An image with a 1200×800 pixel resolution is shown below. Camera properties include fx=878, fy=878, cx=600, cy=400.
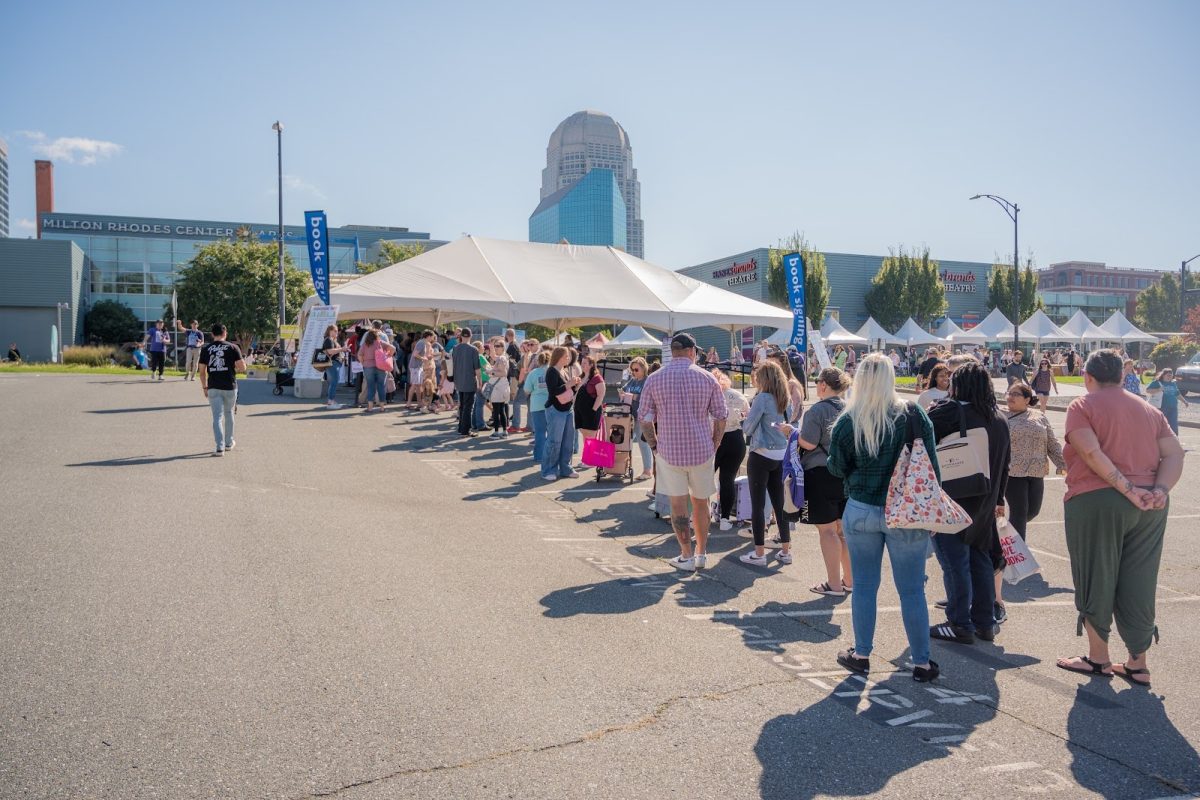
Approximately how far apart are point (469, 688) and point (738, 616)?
7.30 feet

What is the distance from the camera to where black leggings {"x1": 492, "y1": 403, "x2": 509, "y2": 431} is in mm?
16281

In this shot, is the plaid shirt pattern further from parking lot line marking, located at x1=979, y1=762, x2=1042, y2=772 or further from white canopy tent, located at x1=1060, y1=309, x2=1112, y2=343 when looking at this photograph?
white canopy tent, located at x1=1060, y1=309, x2=1112, y2=343

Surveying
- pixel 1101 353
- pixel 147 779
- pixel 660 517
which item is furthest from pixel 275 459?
pixel 1101 353

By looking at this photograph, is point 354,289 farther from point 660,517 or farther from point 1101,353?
point 1101,353

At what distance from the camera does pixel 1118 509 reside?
4926 millimetres

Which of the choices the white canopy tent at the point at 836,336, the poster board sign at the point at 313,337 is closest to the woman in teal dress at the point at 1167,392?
the poster board sign at the point at 313,337

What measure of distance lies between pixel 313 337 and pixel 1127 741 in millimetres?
17734

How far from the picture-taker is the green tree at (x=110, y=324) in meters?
64.8

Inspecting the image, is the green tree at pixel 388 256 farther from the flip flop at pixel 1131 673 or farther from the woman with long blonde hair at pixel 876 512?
the flip flop at pixel 1131 673

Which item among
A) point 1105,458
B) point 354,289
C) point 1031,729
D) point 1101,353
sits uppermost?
point 354,289

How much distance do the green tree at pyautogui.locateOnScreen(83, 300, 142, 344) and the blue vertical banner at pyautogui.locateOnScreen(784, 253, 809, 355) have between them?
186 feet

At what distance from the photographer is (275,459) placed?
1210cm

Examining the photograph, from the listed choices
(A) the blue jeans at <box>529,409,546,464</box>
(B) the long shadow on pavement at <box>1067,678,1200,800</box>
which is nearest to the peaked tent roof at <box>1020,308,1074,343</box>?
(A) the blue jeans at <box>529,409,546,464</box>

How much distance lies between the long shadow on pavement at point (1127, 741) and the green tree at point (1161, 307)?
114 m
